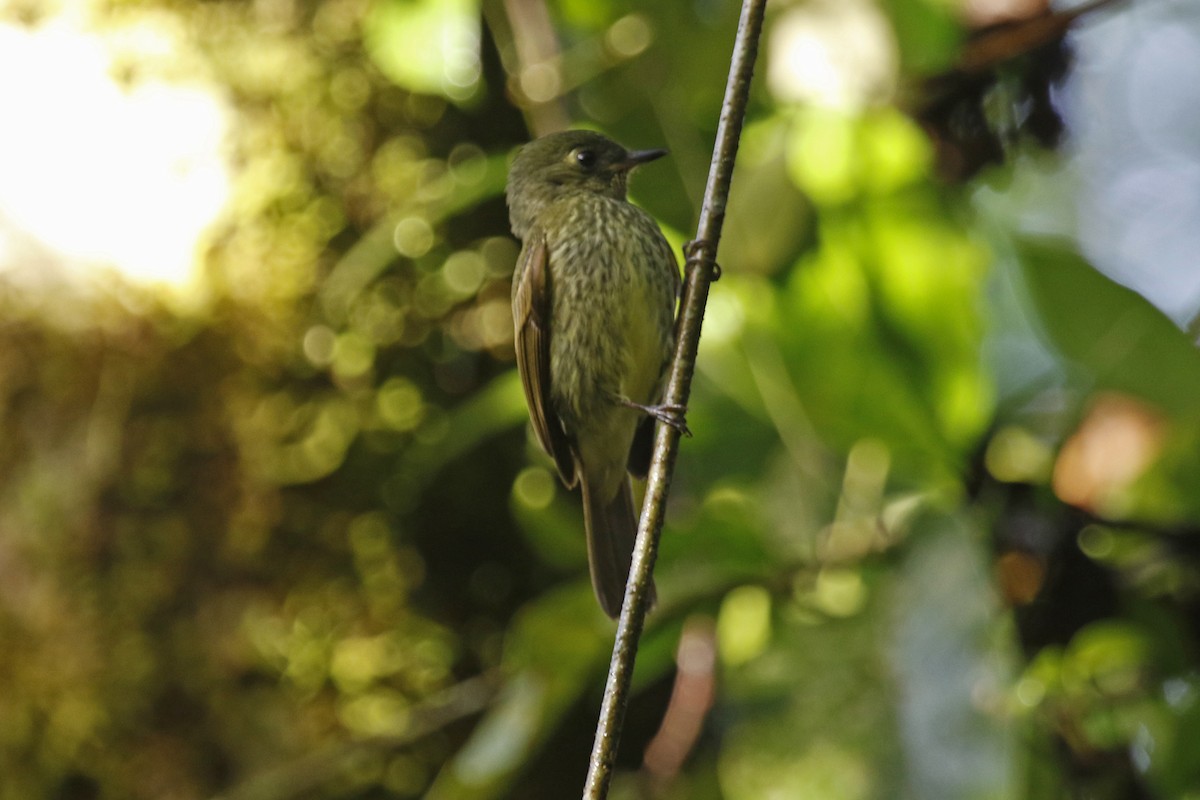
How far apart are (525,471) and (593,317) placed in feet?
1.80

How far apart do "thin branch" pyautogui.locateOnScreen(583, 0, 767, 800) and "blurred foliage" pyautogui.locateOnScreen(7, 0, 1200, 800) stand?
0.58 meters

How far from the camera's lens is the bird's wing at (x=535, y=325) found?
1.42m

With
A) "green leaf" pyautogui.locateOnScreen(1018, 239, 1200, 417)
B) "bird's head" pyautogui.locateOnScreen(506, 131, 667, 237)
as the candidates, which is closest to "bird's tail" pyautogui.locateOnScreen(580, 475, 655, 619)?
"bird's head" pyautogui.locateOnScreen(506, 131, 667, 237)

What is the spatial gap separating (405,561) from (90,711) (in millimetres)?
509

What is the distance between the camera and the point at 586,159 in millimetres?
1544

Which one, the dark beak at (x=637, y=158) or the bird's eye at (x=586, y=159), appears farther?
the bird's eye at (x=586, y=159)

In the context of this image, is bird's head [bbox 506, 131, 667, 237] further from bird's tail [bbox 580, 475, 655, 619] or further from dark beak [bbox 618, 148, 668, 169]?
bird's tail [bbox 580, 475, 655, 619]

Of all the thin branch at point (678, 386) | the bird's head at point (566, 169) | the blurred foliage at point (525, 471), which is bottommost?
the blurred foliage at point (525, 471)

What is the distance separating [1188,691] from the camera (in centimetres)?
149

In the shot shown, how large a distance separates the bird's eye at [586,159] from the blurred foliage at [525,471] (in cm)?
18

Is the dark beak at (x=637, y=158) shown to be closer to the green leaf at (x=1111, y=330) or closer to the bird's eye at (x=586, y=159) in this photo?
the bird's eye at (x=586, y=159)

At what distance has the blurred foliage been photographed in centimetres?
148

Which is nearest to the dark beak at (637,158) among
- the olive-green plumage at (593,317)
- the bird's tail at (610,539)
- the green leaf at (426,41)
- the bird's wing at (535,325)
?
the olive-green plumage at (593,317)

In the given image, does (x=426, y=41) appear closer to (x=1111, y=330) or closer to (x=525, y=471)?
(x=525, y=471)
